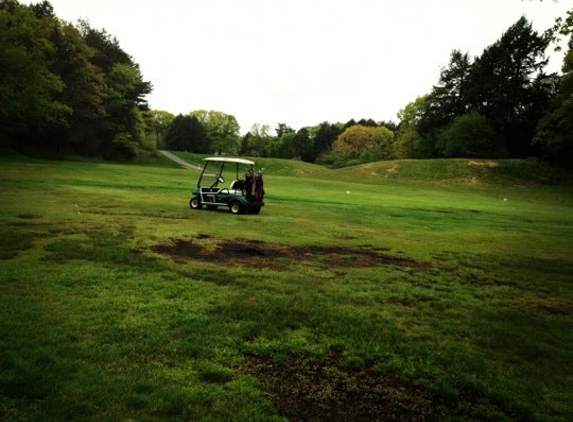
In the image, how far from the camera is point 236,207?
20172 millimetres

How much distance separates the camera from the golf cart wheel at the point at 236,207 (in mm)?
19984

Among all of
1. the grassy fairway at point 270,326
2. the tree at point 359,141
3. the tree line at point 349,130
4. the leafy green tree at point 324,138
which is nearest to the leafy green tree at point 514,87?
the tree line at point 349,130

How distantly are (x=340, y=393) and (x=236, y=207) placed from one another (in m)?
15.8

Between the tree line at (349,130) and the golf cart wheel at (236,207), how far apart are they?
109 ft

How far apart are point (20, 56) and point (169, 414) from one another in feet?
164

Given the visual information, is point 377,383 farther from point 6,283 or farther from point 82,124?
point 82,124

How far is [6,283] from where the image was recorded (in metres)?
7.42

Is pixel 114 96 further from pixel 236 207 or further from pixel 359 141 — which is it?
pixel 359 141

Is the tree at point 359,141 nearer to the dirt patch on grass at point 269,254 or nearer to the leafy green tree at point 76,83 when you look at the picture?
the leafy green tree at point 76,83

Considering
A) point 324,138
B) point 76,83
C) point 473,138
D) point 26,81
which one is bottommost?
point 473,138

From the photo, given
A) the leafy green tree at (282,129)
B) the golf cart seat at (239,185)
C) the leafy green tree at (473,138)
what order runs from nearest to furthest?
1. the golf cart seat at (239,185)
2. the leafy green tree at (473,138)
3. the leafy green tree at (282,129)

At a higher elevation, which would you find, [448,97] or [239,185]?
[448,97]

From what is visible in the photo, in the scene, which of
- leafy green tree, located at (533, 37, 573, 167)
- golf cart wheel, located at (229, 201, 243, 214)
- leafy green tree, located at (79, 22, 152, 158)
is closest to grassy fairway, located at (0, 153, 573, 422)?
golf cart wheel, located at (229, 201, 243, 214)

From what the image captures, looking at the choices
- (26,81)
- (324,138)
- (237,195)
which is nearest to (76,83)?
(26,81)
